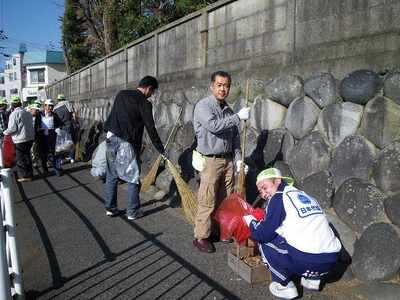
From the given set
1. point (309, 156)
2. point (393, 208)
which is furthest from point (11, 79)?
point (393, 208)

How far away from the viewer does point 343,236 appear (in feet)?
14.6

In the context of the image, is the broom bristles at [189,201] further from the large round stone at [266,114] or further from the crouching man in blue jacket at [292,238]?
the crouching man in blue jacket at [292,238]

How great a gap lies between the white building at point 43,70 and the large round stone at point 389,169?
56.5 metres

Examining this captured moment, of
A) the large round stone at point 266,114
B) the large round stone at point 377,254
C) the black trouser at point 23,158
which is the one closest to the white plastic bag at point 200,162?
the large round stone at point 266,114

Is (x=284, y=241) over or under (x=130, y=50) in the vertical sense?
under

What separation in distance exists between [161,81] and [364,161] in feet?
22.0

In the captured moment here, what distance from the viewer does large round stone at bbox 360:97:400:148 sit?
409cm

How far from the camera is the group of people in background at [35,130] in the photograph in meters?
9.82

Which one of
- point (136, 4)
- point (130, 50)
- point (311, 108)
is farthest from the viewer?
point (136, 4)

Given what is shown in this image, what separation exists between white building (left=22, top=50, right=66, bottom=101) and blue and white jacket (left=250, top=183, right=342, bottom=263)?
2226 inches

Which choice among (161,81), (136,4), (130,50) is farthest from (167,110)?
(136,4)

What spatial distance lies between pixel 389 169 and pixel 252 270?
1.64 metres

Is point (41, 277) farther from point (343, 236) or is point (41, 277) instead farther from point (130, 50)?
point (130, 50)

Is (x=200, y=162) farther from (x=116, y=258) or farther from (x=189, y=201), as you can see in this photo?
(x=116, y=258)
